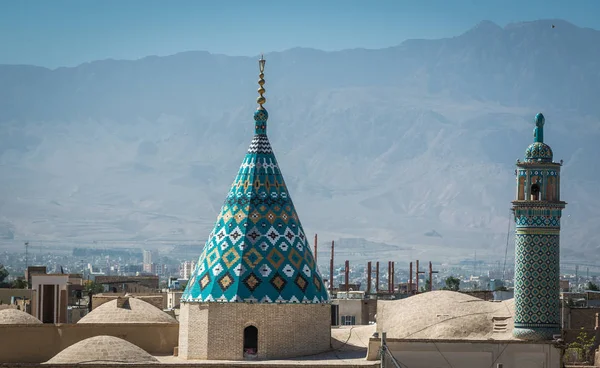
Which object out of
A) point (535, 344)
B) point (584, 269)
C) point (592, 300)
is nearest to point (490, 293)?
point (592, 300)

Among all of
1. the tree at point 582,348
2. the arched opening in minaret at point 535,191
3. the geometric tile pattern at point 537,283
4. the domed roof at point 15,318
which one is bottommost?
the tree at point 582,348

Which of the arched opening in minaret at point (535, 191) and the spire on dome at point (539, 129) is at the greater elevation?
the spire on dome at point (539, 129)

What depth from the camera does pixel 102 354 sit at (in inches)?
933

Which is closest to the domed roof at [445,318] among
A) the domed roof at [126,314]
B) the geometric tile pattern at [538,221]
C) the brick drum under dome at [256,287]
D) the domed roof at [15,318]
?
the geometric tile pattern at [538,221]

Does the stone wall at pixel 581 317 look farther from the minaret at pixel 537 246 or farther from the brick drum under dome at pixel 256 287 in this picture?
the brick drum under dome at pixel 256 287

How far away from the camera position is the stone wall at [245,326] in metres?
25.6

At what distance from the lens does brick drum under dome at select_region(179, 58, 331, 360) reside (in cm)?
2566

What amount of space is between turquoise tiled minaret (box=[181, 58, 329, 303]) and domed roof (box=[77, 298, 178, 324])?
7.48ft

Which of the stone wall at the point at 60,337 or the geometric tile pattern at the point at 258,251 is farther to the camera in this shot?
the stone wall at the point at 60,337

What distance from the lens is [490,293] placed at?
147 feet

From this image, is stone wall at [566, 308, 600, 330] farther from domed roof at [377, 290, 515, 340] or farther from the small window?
the small window

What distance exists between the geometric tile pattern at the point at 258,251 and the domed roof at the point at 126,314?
228cm

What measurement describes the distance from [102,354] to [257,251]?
3485 millimetres

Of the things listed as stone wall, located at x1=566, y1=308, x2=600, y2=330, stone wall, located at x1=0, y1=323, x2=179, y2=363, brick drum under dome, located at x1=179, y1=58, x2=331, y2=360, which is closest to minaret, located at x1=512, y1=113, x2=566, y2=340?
brick drum under dome, located at x1=179, y1=58, x2=331, y2=360
